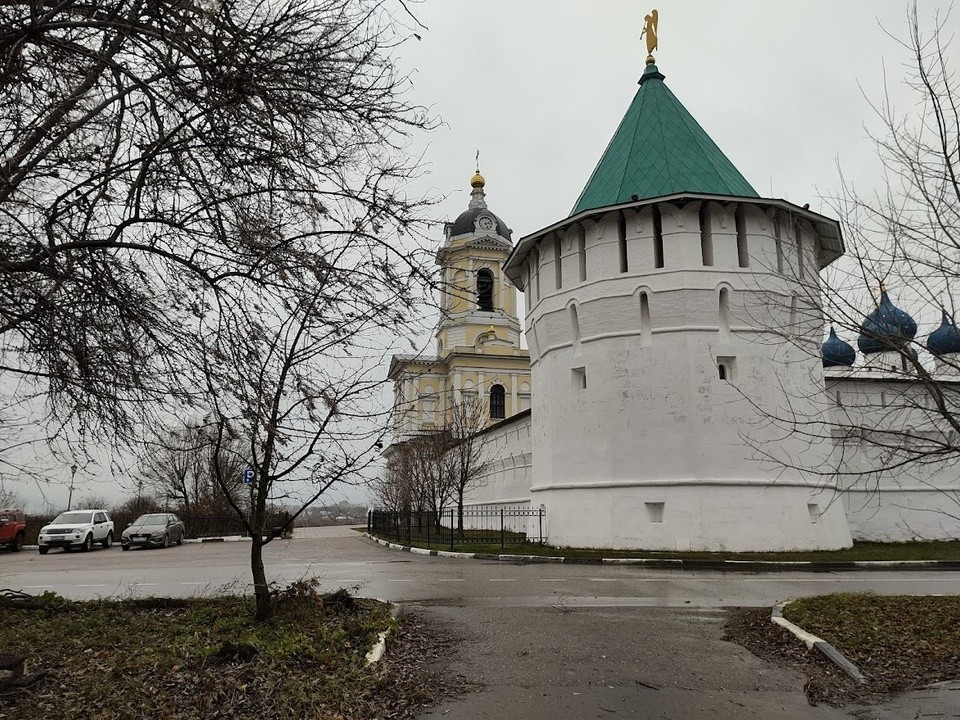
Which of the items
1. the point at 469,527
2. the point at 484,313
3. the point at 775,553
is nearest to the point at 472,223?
the point at 484,313

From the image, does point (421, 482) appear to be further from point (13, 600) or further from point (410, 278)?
point (410, 278)

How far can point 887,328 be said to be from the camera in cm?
825

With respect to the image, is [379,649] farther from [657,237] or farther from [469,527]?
[469,527]

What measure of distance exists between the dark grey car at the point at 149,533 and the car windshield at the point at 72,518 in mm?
1514

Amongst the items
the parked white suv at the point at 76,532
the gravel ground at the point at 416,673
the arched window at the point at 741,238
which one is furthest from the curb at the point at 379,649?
the parked white suv at the point at 76,532

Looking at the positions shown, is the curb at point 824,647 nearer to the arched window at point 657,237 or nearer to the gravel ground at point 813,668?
the gravel ground at point 813,668

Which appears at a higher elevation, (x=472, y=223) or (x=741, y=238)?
(x=472, y=223)

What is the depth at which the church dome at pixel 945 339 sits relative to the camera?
7875mm

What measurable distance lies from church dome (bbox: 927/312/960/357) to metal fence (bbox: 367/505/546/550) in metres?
12.3

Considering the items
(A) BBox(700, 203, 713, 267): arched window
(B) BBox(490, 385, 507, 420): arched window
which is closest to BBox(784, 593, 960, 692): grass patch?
(A) BBox(700, 203, 713, 267): arched window

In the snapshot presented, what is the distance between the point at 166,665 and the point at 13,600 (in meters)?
3.54

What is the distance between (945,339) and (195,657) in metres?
10.00

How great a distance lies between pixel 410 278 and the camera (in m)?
6.24

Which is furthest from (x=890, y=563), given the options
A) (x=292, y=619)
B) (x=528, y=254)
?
(x=292, y=619)
